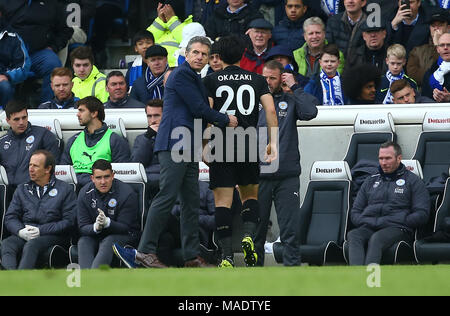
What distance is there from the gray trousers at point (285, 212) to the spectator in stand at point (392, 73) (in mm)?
2872

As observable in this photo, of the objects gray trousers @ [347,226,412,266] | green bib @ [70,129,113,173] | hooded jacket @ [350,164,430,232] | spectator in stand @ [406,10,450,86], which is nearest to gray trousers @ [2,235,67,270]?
green bib @ [70,129,113,173]

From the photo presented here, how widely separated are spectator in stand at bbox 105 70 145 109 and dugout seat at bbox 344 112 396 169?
2.84 metres

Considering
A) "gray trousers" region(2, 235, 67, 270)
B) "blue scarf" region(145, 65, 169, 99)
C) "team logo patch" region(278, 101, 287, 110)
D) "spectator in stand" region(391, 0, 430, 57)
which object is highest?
"spectator in stand" region(391, 0, 430, 57)

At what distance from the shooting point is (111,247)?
1179 cm

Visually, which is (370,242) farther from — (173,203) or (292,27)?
(292,27)

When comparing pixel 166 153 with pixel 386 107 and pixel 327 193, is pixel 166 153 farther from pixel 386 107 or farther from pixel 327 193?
pixel 386 107

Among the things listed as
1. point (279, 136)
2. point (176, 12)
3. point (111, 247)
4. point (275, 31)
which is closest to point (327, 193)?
point (279, 136)

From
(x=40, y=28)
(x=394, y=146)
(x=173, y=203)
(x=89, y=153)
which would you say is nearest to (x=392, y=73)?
(x=394, y=146)

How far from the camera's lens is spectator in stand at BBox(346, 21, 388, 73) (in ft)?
47.1

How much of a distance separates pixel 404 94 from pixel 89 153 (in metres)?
3.69

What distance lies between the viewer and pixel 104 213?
476 inches

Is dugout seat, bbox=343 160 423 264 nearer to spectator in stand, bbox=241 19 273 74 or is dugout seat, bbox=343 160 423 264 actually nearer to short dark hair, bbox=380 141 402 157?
short dark hair, bbox=380 141 402 157

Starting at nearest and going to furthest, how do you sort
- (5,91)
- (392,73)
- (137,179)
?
(137,179)
(392,73)
(5,91)
